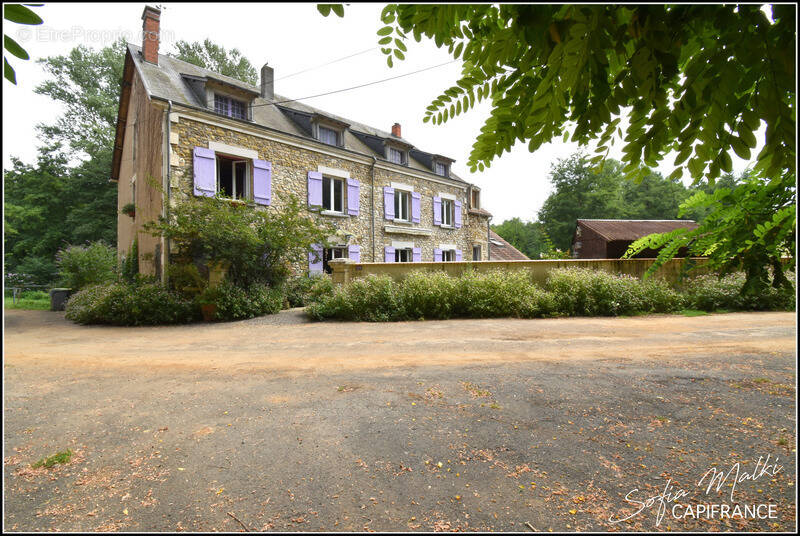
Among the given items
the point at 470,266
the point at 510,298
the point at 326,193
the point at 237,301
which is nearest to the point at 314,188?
the point at 326,193

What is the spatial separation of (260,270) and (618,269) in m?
10.3

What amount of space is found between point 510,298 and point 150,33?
14.5 meters

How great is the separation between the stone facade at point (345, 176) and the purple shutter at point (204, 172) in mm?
214

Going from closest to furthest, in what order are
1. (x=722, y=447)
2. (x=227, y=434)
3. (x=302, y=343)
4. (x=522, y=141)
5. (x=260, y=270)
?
(x=522, y=141) < (x=722, y=447) < (x=227, y=434) < (x=302, y=343) < (x=260, y=270)

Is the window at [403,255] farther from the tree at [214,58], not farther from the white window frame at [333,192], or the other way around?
the tree at [214,58]

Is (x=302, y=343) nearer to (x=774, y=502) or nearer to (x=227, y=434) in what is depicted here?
(x=227, y=434)

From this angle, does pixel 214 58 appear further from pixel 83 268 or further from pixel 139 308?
pixel 139 308

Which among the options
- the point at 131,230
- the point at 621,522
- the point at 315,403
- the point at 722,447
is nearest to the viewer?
the point at 621,522

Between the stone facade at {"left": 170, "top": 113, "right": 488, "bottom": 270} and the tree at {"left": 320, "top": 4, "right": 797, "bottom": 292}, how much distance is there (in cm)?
1078

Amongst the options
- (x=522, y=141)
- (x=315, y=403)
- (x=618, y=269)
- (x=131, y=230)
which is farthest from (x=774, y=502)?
(x=131, y=230)

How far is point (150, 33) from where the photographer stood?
12641mm

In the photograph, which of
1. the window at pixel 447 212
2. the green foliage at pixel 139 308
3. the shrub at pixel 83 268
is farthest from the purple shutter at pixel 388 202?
the shrub at pixel 83 268

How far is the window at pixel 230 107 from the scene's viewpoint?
41.3ft

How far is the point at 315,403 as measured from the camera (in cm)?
312
